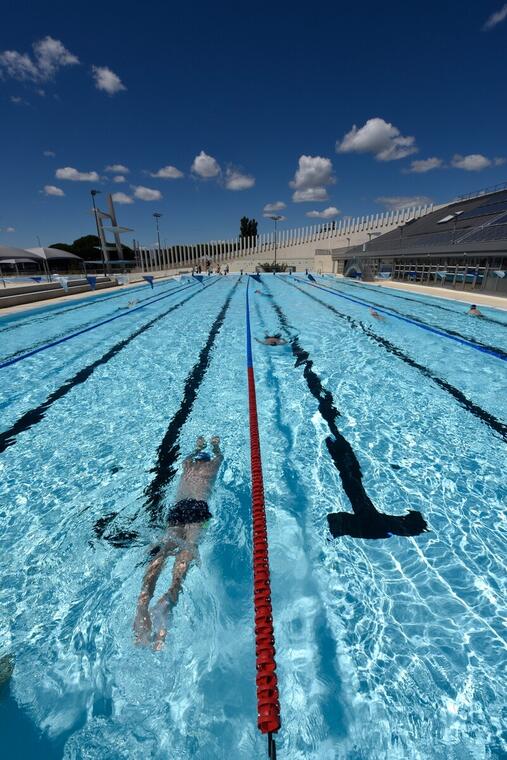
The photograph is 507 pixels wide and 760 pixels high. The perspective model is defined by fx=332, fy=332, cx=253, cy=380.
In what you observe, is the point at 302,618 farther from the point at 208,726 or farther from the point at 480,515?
the point at 480,515

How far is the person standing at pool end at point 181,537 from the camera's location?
200 centimetres

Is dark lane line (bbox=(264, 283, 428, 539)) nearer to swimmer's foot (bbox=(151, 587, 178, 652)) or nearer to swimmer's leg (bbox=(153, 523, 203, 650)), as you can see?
swimmer's leg (bbox=(153, 523, 203, 650))

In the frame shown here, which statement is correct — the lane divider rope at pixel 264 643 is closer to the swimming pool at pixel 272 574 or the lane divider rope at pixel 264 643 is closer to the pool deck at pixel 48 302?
the swimming pool at pixel 272 574

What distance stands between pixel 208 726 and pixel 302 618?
0.70m

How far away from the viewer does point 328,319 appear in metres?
9.88

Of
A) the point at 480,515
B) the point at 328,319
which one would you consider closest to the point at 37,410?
the point at 480,515

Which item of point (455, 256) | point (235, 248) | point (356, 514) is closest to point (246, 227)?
point (235, 248)

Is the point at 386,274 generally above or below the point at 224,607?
above

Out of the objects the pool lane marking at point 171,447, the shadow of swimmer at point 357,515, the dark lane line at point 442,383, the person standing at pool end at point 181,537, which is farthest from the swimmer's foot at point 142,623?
the dark lane line at point 442,383

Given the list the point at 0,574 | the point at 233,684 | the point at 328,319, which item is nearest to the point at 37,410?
the point at 0,574

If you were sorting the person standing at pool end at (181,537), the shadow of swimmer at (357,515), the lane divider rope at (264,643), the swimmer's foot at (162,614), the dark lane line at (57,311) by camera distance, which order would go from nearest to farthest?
the lane divider rope at (264,643)
the swimmer's foot at (162,614)
the person standing at pool end at (181,537)
the shadow of swimmer at (357,515)
the dark lane line at (57,311)

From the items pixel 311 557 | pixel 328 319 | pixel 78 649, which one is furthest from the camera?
pixel 328 319

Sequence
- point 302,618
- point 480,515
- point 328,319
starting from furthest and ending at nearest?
point 328,319, point 480,515, point 302,618

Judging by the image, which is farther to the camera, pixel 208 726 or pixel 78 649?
pixel 78 649
